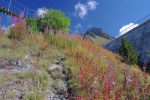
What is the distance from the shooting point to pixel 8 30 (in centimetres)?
1191

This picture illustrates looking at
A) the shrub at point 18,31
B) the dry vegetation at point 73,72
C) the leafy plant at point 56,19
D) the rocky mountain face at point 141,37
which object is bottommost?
the dry vegetation at point 73,72

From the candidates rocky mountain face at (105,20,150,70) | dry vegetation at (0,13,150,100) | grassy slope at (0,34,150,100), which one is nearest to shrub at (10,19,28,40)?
dry vegetation at (0,13,150,100)

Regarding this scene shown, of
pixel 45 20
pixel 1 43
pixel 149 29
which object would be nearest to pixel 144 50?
pixel 149 29

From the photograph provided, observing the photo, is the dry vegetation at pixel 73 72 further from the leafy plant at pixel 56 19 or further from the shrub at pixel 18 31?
the leafy plant at pixel 56 19

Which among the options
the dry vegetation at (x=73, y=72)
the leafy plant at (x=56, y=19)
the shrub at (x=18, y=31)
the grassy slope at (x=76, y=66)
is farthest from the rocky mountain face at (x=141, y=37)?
the shrub at (x=18, y=31)

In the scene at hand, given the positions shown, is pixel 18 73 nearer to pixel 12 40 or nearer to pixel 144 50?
pixel 12 40

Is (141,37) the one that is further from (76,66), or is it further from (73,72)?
(73,72)

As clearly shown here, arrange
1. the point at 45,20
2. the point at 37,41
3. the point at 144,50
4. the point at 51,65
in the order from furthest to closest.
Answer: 1. the point at 45,20
2. the point at 144,50
3. the point at 37,41
4. the point at 51,65

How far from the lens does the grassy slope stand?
693cm

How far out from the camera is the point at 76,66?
8977mm

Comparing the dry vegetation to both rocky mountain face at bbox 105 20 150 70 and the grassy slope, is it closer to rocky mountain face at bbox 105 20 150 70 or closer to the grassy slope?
the grassy slope

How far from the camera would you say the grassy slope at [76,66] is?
22.7ft

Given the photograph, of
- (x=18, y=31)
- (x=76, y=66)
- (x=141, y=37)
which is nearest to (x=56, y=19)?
(x=141, y=37)

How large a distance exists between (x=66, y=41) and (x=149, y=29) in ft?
65.7
